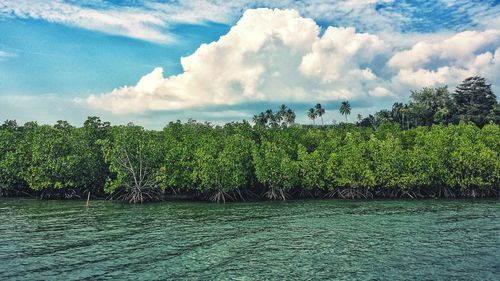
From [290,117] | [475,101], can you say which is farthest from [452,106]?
[290,117]

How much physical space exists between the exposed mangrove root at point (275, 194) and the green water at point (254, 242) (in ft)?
19.0

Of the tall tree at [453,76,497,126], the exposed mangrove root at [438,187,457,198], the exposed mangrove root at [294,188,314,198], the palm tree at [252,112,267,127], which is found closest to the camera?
the exposed mangrove root at [438,187,457,198]

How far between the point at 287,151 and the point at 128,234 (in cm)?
2701

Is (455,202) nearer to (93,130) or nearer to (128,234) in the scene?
(128,234)

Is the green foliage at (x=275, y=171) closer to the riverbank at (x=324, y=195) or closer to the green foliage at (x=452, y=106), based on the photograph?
the riverbank at (x=324, y=195)

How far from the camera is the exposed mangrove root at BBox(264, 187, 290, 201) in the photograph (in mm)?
48156

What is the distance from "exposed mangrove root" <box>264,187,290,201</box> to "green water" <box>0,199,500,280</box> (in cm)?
578

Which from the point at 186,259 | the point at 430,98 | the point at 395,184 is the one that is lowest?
the point at 186,259

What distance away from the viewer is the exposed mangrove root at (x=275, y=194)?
4816cm

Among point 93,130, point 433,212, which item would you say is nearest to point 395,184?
point 433,212

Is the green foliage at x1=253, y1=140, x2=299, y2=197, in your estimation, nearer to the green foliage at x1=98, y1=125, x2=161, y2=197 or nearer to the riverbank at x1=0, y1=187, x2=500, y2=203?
the riverbank at x1=0, y1=187, x2=500, y2=203

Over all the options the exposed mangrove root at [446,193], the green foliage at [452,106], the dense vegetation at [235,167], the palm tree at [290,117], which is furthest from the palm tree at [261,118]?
the exposed mangrove root at [446,193]

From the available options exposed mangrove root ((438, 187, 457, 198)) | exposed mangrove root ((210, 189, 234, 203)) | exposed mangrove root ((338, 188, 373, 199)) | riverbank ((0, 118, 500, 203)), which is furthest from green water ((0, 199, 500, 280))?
exposed mangrove root ((438, 187, 457, 198))

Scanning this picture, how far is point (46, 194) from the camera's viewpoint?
50.2m
